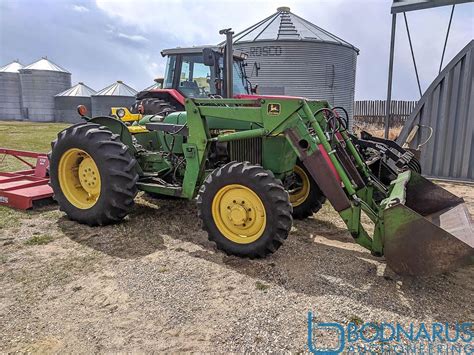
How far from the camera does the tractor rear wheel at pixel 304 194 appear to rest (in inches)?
196

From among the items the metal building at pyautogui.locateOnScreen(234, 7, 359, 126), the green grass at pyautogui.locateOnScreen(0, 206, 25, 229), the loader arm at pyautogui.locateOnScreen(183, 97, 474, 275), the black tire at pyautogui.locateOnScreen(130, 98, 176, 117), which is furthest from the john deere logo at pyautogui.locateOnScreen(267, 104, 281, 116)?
the metal building at pyautogui.locateOnScreen(234, 7, 359, 126)

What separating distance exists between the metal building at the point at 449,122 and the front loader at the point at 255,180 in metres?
4.22

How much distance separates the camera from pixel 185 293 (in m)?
3.11

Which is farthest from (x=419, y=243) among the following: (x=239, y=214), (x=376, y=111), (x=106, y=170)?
(x=376, y=111)

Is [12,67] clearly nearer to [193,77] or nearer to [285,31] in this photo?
[285,31]

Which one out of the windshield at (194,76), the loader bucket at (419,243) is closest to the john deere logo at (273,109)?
the loader bucket at (419,243)

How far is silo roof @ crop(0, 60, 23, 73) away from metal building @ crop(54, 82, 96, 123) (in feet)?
19.9

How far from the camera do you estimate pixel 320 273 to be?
3.48m

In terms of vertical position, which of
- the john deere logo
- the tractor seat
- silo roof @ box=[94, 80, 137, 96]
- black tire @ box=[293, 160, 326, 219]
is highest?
silo roof @ box=[94, 80, 137, 96]

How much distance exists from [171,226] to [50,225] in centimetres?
142

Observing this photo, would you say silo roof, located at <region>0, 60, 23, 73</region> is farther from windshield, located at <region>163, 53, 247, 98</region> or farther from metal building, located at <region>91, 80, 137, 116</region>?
windshield, located at <region>163, 53, 247, 98</region>

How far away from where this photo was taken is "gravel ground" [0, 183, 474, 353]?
2.56 metres

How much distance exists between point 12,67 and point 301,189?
39.5m

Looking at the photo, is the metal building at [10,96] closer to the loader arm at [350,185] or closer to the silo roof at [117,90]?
the silo roof at [117,90]
